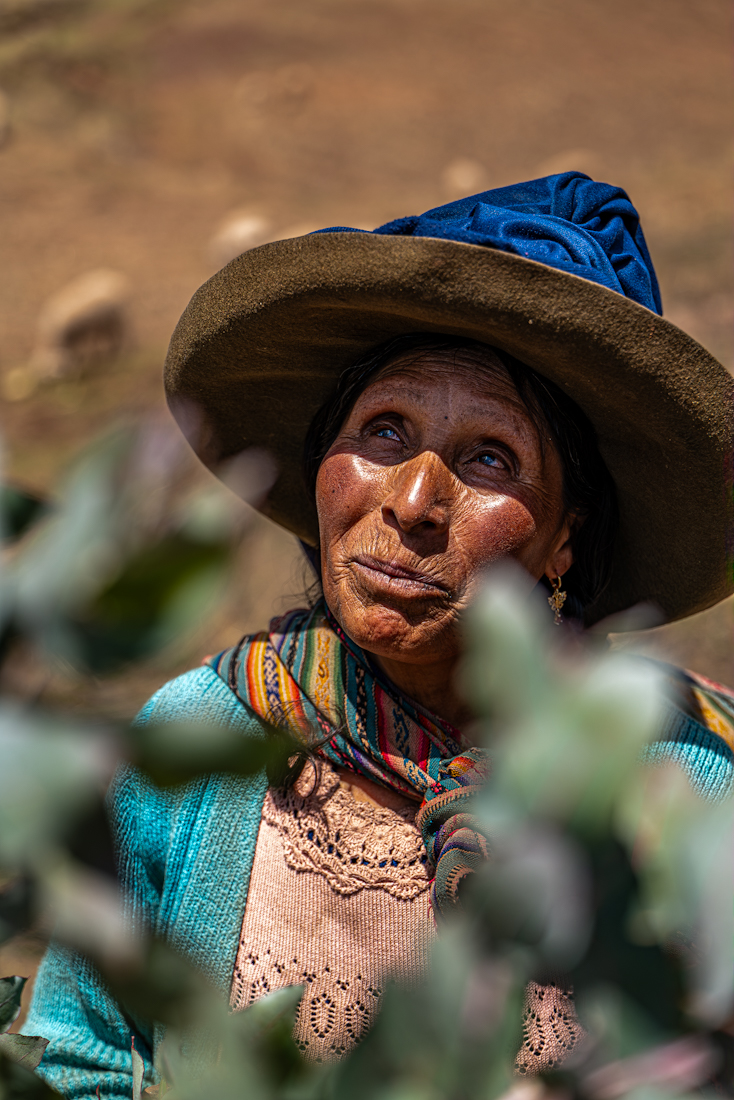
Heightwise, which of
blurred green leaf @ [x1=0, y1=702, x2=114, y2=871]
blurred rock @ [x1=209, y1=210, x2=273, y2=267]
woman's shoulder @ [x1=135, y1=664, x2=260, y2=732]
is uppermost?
blurred rock @ [x1=209, y1=210, x2=273, y2=267]

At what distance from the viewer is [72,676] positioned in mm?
317

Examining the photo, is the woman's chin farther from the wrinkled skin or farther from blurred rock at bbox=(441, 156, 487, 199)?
blurred rock at bbox=(441, 156, 487, 199)

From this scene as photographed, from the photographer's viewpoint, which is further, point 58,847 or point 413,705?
point 413,705

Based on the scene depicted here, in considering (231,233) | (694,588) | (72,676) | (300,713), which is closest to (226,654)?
(300,713)

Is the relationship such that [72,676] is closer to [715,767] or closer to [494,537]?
[494,537]

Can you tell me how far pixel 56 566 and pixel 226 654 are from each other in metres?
1.45

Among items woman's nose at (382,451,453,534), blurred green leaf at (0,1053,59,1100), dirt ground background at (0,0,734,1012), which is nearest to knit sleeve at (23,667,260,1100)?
woman's nose at (382,451,453,534)

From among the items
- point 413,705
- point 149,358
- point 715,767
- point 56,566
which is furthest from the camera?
point 149,358

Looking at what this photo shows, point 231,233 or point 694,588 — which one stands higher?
→ point 231,233

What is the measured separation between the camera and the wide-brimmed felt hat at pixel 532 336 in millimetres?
1231

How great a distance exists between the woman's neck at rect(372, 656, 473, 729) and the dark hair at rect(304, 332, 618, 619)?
251 millimetres

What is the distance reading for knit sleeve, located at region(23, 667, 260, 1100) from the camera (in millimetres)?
1469

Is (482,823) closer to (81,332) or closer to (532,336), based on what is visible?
(532,336)

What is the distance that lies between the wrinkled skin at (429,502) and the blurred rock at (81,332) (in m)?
6.98
